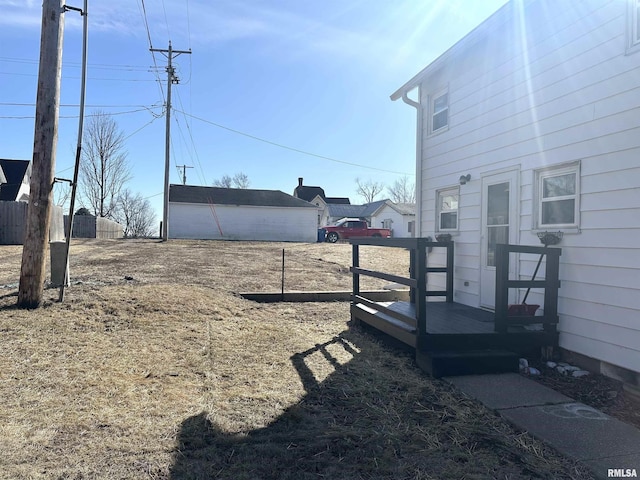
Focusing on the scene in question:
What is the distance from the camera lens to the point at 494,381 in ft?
12.8

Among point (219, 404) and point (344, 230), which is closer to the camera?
point (219, 404)

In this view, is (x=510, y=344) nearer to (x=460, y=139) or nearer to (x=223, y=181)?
(x=460, y=139)

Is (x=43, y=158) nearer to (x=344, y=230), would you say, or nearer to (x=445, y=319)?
(x=445, y=319)

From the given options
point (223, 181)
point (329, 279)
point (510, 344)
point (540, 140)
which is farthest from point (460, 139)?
point (223, 181)

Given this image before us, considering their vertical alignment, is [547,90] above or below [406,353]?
above

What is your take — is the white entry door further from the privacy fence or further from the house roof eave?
the privacy fence

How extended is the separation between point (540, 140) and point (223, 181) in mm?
62390

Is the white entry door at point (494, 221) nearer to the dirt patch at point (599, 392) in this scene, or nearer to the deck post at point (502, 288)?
the deck post at point (502, 288)

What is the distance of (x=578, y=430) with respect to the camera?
115 inches

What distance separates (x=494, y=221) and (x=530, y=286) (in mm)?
1573

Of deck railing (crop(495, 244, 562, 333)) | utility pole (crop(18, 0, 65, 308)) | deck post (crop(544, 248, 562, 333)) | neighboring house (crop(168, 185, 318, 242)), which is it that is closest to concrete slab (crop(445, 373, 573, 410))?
deck railing (crop(495, 244, 562, 333))

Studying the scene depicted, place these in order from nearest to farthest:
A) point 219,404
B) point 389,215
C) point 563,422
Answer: point 563,422 < point 219,404 < point 389,215

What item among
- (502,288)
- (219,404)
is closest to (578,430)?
(502,288)

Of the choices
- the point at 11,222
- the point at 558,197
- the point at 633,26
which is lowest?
the point at 558,197
